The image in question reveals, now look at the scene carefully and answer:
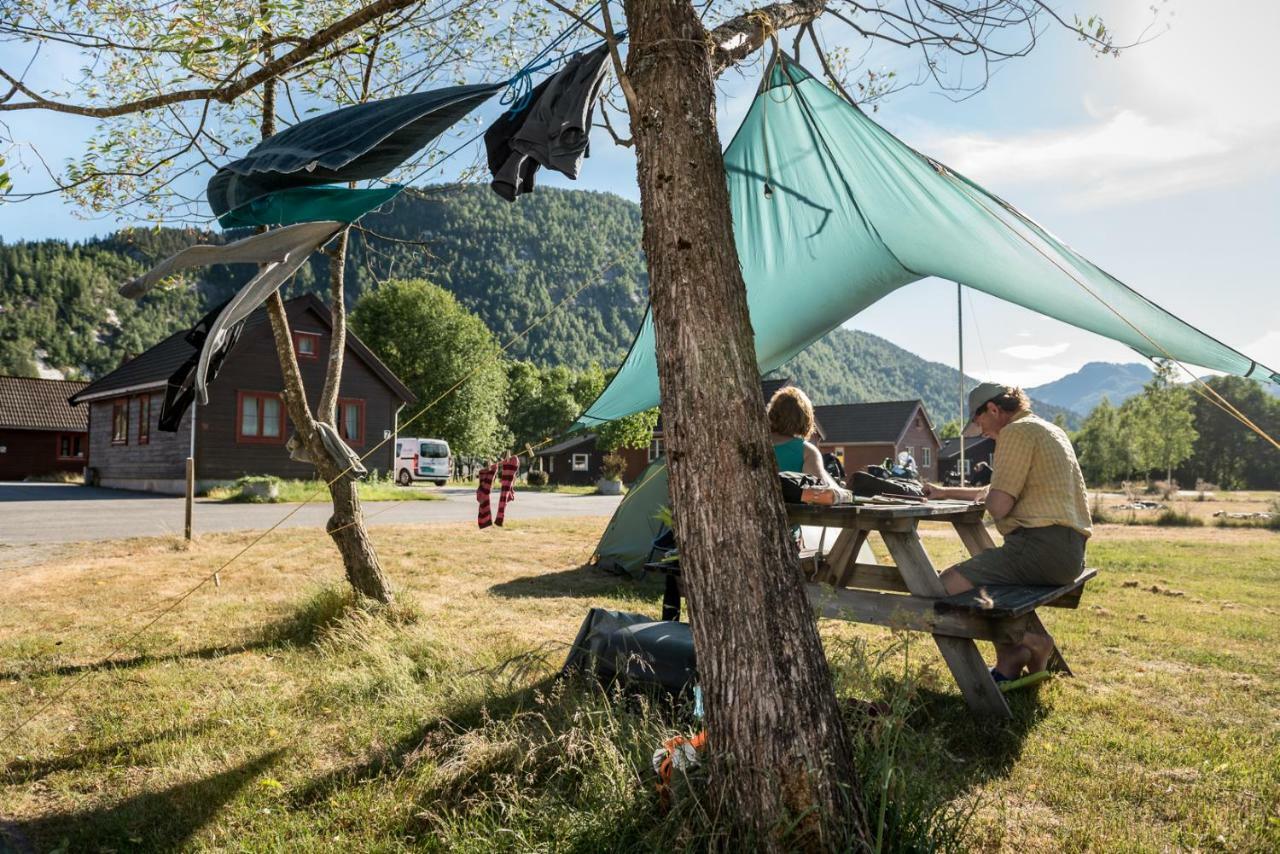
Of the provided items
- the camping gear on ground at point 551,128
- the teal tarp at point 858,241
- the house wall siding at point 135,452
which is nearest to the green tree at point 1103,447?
the house wall siding at point 135,452

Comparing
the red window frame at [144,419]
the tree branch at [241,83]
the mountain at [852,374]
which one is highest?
the mountain at [852,374]

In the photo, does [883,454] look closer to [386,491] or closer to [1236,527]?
[1236,527]

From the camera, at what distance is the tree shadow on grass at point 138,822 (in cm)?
241

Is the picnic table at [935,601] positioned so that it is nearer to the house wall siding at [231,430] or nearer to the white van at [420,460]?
the house wall siding at [231,430]

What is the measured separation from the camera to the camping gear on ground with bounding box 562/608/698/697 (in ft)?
10.5

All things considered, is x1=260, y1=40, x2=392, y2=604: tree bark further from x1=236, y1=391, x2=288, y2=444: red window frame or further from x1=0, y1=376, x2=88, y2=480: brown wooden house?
x1=0, y1=376, x2=88, y2=480: brown wooden house

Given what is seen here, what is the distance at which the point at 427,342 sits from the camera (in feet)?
125

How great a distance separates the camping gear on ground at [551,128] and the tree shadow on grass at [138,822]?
98.0 inches

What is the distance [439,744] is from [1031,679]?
2828 millimetres

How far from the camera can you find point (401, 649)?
4.27 meters

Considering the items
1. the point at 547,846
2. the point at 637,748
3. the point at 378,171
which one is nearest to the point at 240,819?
the point at 547,846

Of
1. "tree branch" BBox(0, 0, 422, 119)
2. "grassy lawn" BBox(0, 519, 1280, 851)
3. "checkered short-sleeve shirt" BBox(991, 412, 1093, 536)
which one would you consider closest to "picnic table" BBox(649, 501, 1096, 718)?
"grassy lawn" BBox(0, 519, 1280, 851)

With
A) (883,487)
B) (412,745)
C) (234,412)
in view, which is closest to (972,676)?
(883,487)

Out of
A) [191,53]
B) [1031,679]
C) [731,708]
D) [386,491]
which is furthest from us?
Result: [386,491]
